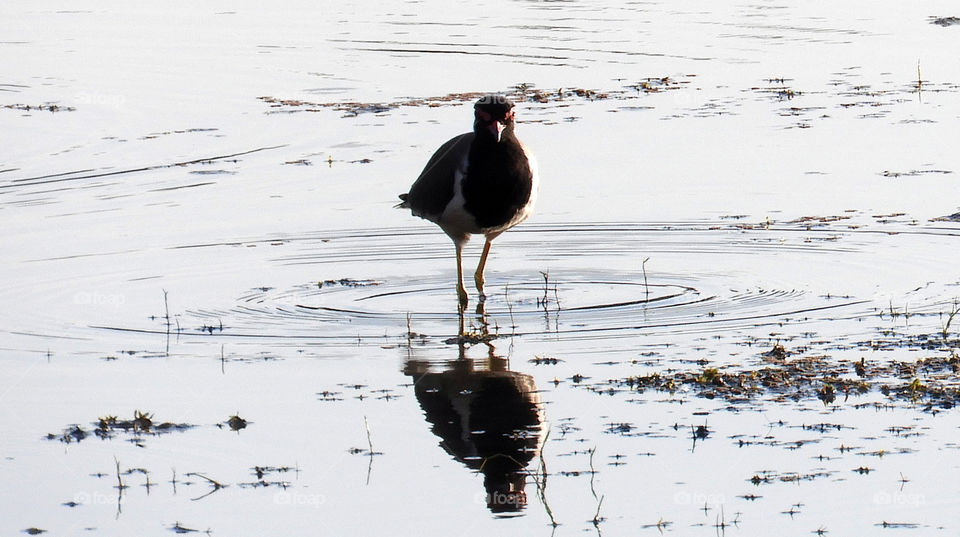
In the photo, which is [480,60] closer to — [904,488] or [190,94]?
[190,94]

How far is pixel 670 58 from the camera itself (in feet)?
70.5

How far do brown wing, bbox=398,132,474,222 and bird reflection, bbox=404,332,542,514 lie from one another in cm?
179

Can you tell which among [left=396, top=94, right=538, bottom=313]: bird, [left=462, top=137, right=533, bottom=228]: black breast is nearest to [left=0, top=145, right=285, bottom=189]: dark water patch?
[left=396, top=94, right=538, bottom=313]: bird

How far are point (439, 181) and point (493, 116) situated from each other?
2.89 ft

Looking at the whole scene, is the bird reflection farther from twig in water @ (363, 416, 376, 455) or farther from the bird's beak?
the bird's beak

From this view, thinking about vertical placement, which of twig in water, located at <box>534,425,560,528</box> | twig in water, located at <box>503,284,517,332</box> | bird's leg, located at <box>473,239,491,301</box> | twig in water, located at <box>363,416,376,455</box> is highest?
bird's leg, located at <box>473,239,491,301</box>

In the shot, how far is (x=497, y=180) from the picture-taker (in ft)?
33.0

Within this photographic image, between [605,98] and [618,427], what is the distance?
11500 mm

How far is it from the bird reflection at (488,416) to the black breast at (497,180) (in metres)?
1.45

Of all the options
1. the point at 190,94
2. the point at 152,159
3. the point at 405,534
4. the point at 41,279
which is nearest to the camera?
the point at 405,534

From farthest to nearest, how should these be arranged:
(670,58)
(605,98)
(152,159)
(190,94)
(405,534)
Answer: (670,58), (190,94), (605,98), (152,159), (405,534)

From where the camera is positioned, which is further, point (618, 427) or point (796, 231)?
point (796, 231)

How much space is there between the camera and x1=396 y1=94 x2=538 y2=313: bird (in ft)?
32.7

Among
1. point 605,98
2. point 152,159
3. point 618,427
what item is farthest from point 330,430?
point 605,98
